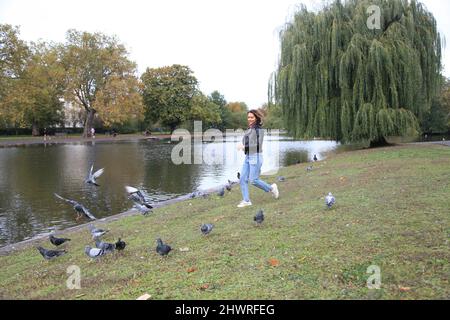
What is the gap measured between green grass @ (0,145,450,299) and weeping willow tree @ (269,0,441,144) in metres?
10.3

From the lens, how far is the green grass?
395 cm

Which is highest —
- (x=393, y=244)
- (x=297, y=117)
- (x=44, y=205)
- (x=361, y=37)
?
(x=361, y=37)

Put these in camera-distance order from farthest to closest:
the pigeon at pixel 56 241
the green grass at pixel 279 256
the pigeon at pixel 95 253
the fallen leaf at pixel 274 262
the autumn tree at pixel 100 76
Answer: the autumn tree at pixel 100 76 → the pigeon at pixel 56 241 → the pigeon at pixel 95 253 → the fallen leaf at pixel 274 262 → the green grass at pixel 279 256

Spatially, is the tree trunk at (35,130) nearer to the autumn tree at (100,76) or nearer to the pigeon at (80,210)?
the autumn tree at (100,76)

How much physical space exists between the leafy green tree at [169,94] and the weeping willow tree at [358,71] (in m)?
49.4

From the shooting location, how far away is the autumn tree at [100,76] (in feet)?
171

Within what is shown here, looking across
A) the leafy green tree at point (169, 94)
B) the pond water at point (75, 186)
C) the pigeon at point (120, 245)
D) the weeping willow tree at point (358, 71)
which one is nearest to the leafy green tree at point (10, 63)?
the pond water at point (75, 186)

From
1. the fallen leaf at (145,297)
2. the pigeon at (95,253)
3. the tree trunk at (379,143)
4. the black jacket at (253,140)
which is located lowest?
the pigeon at (95,253)

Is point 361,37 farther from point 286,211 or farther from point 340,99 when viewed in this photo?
point 286,211

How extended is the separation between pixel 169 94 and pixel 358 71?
174ft

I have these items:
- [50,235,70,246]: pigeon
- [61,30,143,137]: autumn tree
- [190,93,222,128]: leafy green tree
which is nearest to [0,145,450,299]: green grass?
[50,235,70,246]: pigeon
